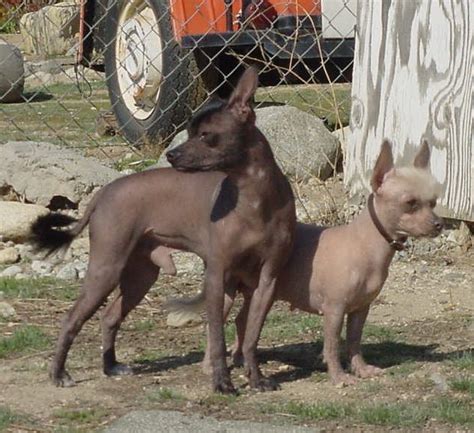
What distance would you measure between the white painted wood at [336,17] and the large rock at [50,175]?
170 centimetres

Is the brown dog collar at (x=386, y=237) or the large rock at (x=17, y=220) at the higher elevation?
the brown dog collar at (x=386, y=237)

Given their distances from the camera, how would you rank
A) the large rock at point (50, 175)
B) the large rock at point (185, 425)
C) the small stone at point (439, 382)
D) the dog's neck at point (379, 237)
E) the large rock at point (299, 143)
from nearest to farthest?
the large rock at point (185, 425) → the small stone at point (439, 382) → the dog's neck at point (379, 237) → the large rock at point (50, 175) → the large rock at point (299, 143)

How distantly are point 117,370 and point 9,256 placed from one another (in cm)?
213

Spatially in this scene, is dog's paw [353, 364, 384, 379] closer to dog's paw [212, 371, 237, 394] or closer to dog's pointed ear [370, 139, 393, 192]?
dog's paw [212, 371, 237, 394]

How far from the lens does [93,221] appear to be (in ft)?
16.5

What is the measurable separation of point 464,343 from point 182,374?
1.26 m

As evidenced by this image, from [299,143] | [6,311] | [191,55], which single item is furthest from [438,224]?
[191,55]

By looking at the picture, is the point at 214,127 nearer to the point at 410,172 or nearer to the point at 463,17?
the point at 410,172

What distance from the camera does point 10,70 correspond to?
1400cm

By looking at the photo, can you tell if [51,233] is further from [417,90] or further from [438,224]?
[417,90]

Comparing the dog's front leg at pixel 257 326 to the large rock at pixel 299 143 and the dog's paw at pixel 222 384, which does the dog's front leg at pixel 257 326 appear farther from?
the large rock at pixel 299 143

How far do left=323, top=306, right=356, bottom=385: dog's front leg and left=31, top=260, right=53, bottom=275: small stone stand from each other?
2.38m

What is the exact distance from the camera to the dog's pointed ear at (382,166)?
4988mm

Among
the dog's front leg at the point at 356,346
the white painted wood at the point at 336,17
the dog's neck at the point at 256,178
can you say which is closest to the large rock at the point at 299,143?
the white painted wood at the point at 336,17
